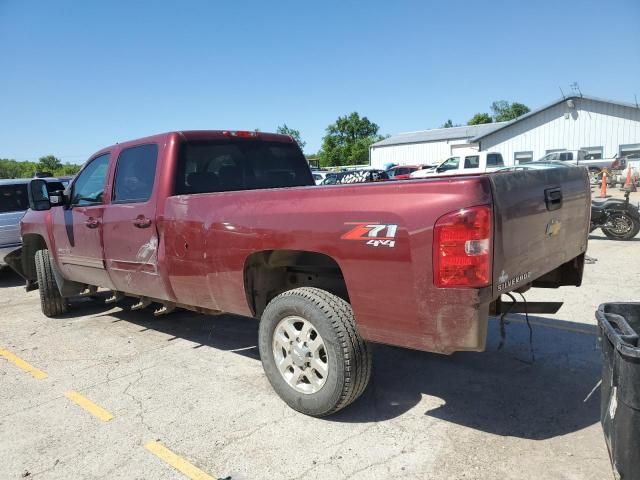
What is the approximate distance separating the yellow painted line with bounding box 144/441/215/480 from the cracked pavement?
0.13 feet

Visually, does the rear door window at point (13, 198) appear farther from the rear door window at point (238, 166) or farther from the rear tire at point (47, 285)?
the rear door window at point (238, 166)

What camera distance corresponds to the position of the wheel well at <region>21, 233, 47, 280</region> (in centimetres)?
676

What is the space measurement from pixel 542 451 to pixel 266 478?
5.23 feet

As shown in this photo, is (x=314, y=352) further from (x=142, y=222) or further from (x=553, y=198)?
(x=142, y=222)

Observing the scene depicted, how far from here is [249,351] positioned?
4883mm

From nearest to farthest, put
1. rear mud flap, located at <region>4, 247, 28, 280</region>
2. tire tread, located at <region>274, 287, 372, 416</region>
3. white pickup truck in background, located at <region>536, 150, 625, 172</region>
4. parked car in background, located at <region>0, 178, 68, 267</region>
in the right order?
tire tread, located at <region>274, 287, 372, 416</region>, rear mud flap, located at <region>4, 247, 28, 280</region>, parked car in background, located at <region>0, 178, 68, 267</region>, white pickup truck in background, located at <region>536, 150, 625, 172</region>

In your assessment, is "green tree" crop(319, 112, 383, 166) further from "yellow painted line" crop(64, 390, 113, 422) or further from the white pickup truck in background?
"yellow painted line" crop(64, 390, 113, 422)

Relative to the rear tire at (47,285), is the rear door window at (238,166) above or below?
above

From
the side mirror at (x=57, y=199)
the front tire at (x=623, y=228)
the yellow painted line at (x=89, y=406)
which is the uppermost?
the side mirror at (x=57, y=199)

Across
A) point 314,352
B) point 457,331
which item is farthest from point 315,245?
point 457,331

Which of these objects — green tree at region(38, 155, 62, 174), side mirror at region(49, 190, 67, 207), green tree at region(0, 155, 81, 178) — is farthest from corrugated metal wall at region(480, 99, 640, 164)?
green tree at region(38, 155, 62, 174)

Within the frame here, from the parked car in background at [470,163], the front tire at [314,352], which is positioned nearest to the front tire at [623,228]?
the front tire at [314,352]

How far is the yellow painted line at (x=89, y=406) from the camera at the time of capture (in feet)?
11.9

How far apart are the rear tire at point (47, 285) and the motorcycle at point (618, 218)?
9981 mm
